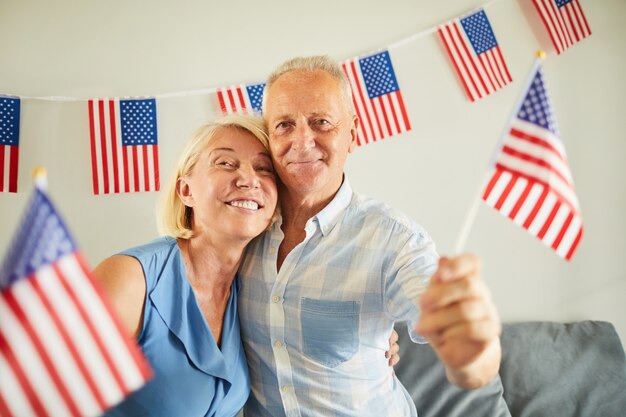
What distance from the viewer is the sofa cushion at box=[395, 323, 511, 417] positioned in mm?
1993

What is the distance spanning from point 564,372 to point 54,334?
208 centimetres

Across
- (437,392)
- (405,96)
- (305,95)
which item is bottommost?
(437,392)

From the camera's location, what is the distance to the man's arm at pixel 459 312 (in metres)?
0.76

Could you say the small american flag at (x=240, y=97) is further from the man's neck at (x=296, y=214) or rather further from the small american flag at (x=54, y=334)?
the small american flag at (x=54, y=334)

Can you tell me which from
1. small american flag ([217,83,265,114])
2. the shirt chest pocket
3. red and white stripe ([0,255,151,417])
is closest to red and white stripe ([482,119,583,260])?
the shirt chest pocket

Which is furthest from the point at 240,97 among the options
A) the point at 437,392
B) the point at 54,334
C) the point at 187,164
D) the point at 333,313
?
the point at 54,334

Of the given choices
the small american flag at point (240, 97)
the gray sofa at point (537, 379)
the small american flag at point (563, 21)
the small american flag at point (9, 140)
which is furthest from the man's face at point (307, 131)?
the small american flag at point (563, 21)

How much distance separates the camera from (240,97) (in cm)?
224

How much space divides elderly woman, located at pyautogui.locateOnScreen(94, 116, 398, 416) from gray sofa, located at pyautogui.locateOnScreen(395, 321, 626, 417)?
688 millimetres

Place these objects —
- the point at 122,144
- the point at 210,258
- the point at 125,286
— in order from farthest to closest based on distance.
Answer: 1. the point at 122,144
2. the point at 210,258
3. the point at 125,286

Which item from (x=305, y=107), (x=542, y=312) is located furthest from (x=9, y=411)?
(x=542, y=312)

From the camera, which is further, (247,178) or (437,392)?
(437,392)

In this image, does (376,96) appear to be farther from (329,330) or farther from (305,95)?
(329,330)

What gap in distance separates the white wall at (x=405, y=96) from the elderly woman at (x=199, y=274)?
0.94 meters
